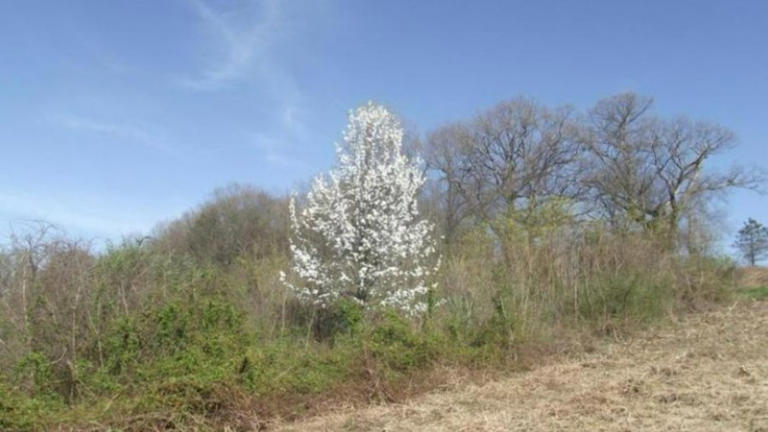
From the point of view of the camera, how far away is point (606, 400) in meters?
7.02

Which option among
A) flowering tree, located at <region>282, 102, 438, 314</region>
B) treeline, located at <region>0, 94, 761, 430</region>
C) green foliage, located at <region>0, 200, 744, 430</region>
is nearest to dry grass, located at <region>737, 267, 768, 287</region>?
treeline, located at <region>0, 94, 761, 430</region>

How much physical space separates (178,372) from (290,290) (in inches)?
244

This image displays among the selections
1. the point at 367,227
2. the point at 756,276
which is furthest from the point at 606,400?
the point at 756,276

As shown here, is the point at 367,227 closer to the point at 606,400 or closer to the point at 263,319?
the point at 263,319

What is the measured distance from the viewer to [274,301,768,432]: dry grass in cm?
622

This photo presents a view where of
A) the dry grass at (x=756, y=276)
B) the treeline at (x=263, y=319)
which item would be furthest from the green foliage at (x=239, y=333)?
the dry grass at (x=756, y=276)

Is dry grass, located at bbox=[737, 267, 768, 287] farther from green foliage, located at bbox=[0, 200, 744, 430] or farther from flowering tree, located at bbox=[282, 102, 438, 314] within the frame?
flowering tree, located at bbox=[282, 102, 438, 314]

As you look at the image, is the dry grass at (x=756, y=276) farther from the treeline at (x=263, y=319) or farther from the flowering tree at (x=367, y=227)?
the flowering tree at (x=367, y=227)

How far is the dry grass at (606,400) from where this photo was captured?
6.22 metres

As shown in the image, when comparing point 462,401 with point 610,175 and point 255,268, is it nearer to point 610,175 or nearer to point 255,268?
point 255,268

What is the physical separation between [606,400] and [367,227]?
784cm

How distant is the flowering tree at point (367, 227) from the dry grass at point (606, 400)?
468cm

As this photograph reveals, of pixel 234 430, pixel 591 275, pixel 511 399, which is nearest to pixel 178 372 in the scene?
pixel 234 430

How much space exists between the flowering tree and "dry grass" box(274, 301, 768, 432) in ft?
15.4
